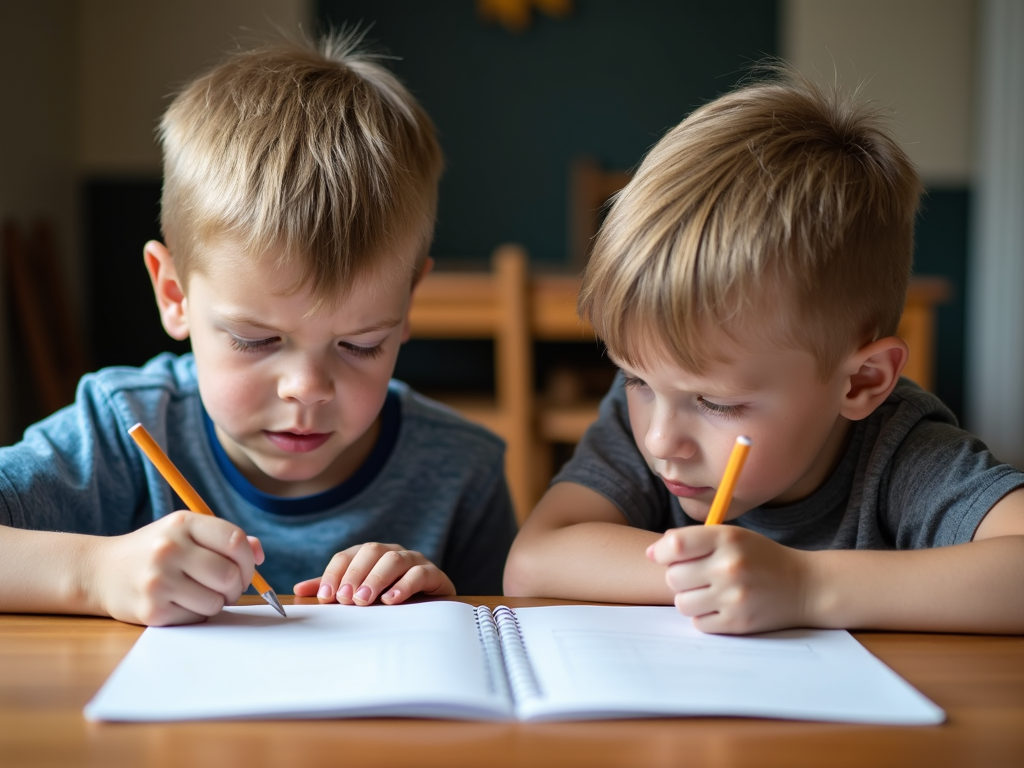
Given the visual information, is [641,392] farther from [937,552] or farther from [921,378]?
[921,378]

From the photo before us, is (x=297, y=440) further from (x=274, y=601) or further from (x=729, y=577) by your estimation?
(x=729, y=577)

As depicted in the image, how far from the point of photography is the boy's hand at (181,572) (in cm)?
71

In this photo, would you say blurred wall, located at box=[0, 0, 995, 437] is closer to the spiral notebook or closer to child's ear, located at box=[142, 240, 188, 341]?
child's ear, located at box=[142, 240, 188, 341]

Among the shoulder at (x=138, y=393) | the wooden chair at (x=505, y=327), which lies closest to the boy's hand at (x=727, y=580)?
the shoulder at (x=138, y=393)

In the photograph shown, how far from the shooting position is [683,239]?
2.75 ft

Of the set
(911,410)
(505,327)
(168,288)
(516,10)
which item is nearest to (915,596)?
(911,410)

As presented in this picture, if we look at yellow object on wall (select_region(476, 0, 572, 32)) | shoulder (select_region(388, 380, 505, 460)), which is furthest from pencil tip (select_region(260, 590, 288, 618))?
yellow object on wall (select_region(476, 0, 572, 32))

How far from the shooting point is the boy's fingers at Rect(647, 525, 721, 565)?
2.32 ft

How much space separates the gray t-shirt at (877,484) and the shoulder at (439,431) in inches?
8.1

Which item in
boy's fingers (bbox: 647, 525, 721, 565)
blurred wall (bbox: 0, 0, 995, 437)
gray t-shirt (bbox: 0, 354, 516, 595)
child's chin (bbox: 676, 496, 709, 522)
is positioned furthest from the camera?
blurred wall (bbox: 0, 0, 995, 437)

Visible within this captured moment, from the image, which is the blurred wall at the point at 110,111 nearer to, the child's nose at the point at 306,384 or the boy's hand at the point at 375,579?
the child's nose at the point at 306,384

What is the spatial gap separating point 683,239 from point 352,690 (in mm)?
455

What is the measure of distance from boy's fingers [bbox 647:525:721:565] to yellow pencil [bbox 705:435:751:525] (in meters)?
0.02

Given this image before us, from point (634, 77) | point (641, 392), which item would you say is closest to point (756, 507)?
point (641, 392)
